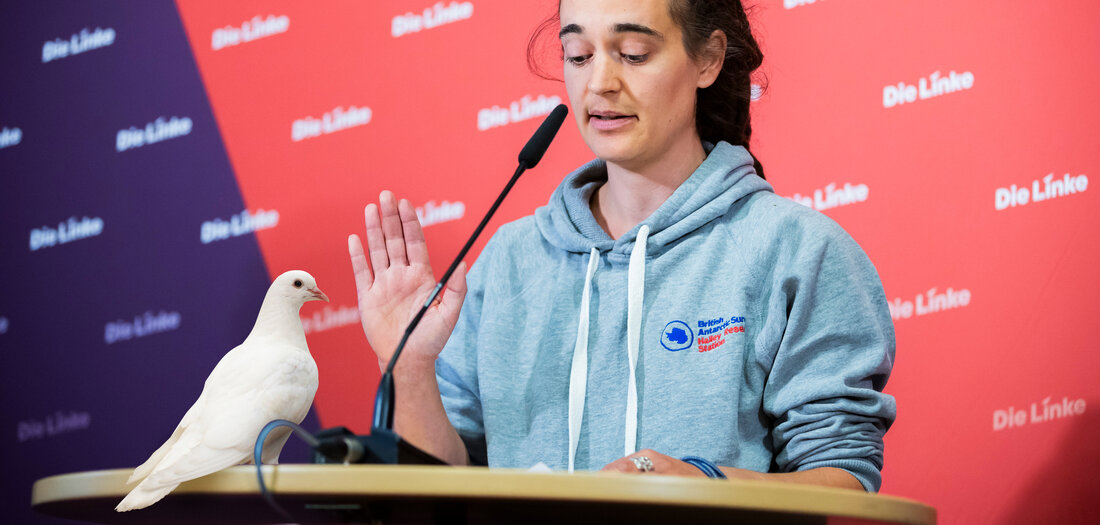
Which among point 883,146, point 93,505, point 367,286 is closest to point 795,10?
point 883,146

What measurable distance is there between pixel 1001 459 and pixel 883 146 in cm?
66

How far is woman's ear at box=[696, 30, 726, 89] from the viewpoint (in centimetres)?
158

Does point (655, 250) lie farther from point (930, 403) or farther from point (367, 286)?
point (930, 403)

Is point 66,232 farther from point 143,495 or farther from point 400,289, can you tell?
point 143,495

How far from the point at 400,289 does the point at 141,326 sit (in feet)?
4.85

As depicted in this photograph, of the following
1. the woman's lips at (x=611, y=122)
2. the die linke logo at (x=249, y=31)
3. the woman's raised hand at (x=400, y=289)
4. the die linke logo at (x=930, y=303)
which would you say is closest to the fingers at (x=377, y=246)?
the woman's raised hand at (x=400, y=289)

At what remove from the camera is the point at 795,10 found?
2.17m

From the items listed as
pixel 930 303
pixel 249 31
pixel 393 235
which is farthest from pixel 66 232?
pixel 930 303

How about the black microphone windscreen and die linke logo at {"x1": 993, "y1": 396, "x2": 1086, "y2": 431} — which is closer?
the black microphone windscreen

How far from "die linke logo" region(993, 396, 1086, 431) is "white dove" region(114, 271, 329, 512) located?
1.36 metres

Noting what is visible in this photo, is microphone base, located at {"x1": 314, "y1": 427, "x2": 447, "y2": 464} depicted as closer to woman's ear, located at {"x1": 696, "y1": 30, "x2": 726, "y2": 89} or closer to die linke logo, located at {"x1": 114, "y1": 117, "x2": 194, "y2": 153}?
woman's ear, located at {"x1": 696, "y1": 30, "x2": 726, "y2": 89}

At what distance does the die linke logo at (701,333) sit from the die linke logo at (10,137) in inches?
81.3

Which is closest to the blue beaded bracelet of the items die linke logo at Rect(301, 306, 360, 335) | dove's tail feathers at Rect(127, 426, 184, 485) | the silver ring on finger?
the silver ring on finger

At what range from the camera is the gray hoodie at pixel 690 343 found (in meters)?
1.33
